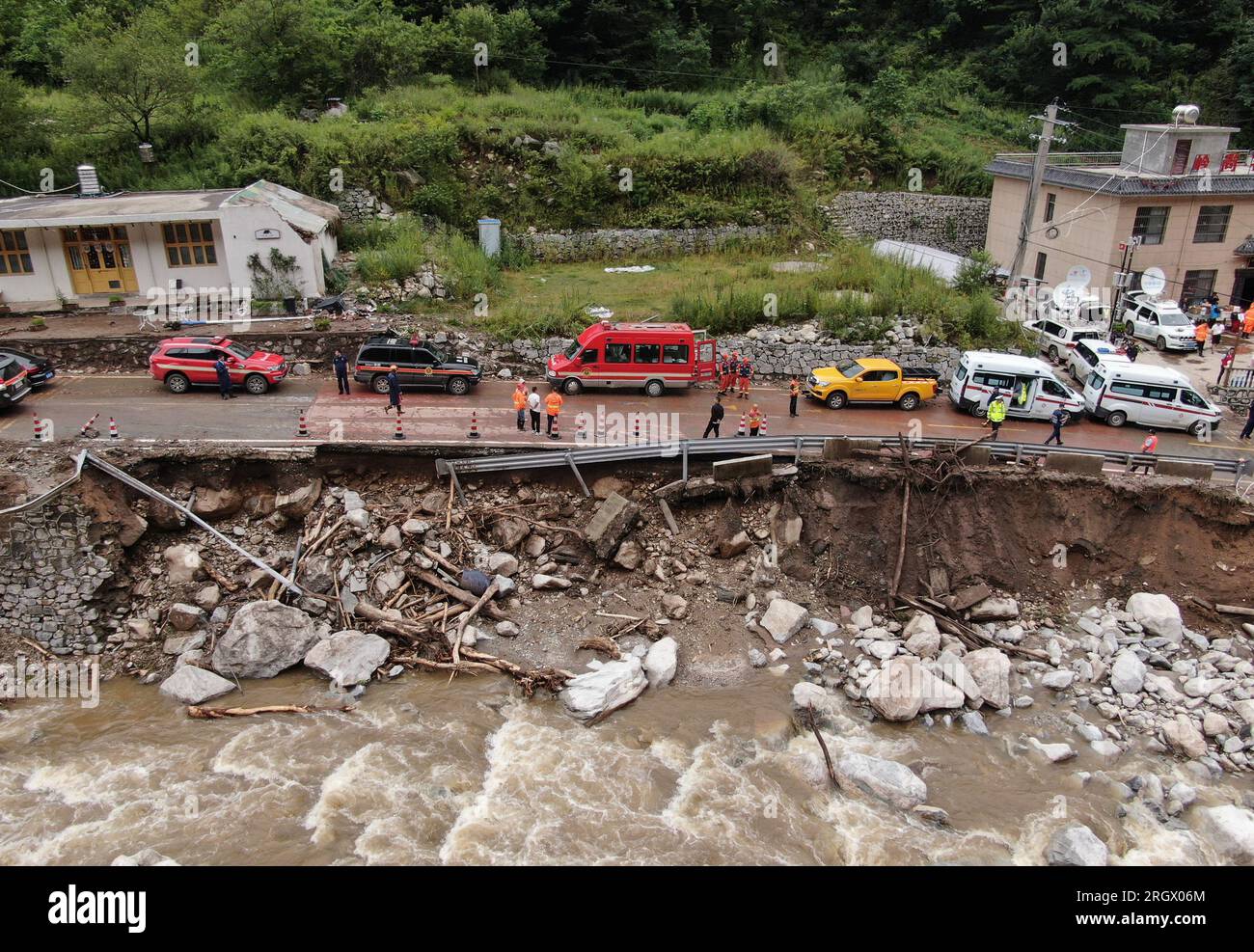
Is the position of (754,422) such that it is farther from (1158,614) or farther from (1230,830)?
(1230,830)

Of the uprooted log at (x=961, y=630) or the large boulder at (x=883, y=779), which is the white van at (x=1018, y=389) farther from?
the large boulder at (x=883, y=779)

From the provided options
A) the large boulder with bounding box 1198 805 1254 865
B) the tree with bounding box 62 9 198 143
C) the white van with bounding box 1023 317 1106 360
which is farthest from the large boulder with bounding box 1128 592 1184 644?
the tree with bounding box 62 9 198 143

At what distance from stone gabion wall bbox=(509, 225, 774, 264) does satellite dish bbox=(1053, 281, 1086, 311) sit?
39.3 ft

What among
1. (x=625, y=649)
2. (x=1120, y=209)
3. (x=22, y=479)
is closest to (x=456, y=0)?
(x=1120, y=209)

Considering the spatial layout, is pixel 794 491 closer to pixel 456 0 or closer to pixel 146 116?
pixel 146 116

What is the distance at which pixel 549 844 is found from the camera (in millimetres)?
13805

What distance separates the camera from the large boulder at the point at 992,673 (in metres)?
17.4

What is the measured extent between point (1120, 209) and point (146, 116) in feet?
126

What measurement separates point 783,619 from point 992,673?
429 cm

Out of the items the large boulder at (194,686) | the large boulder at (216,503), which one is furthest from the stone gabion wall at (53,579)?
the large boulder at (194,686)

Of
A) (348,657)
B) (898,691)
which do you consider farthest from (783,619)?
(348,657)

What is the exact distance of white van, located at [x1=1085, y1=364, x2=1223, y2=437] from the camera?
81.4 feet

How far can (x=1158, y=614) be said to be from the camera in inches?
756

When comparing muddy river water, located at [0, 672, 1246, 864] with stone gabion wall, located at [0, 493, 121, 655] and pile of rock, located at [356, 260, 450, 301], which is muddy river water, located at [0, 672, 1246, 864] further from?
pile of rock, located at [356, 260, 450, 301]
